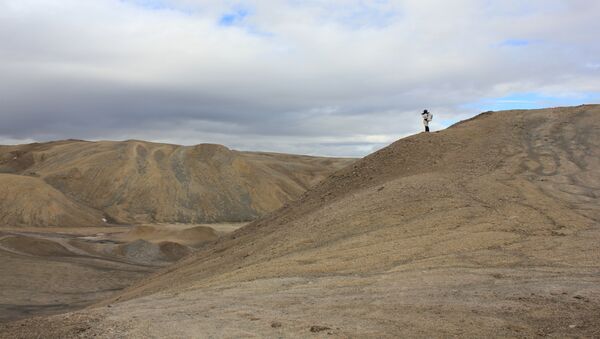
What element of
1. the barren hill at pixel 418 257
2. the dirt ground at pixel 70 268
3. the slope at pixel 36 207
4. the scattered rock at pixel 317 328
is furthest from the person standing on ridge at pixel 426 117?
the slope at pixel 36 207

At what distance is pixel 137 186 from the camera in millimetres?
69188

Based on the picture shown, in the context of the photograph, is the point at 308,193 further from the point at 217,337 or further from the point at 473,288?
the point at 217,337

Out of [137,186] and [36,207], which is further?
[137,186]

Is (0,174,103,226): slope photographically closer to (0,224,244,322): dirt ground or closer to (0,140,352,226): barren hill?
(0,140,352,226): barren hill

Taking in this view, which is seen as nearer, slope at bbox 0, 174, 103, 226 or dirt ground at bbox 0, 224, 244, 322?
dirt ground at bbox 0, 224, 244, 322

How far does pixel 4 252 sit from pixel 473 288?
30954 millimetres

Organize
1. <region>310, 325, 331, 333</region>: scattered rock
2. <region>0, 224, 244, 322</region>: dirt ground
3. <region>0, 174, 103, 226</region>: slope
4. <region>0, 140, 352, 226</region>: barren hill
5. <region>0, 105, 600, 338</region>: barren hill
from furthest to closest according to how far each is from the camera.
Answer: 1. <region>0, 140, 352, 226</region>: barren hill
2. <region>0, 174, 103, 226</region>: slope
3. <region>0, 224, 244, 322</region>: dirt ground
4. <region>0, 105, 600, 338</region>: barren hill
5. <region>310, 325, 331, 333</region>: scattered rock

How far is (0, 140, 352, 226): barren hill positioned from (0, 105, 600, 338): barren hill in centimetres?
4195

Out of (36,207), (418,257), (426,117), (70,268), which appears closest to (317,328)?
(418,257)

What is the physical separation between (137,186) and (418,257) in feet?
199

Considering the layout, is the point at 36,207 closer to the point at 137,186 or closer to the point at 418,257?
the point at 137,186

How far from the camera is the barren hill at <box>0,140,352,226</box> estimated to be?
191 ft

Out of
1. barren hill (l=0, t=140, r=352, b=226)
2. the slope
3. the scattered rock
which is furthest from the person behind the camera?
barren hill (l=0, t=140, r=352, b=226)

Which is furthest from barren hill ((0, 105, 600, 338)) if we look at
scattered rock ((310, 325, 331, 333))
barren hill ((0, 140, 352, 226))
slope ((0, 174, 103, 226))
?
barren hill ((0, 140, 352, 226))
